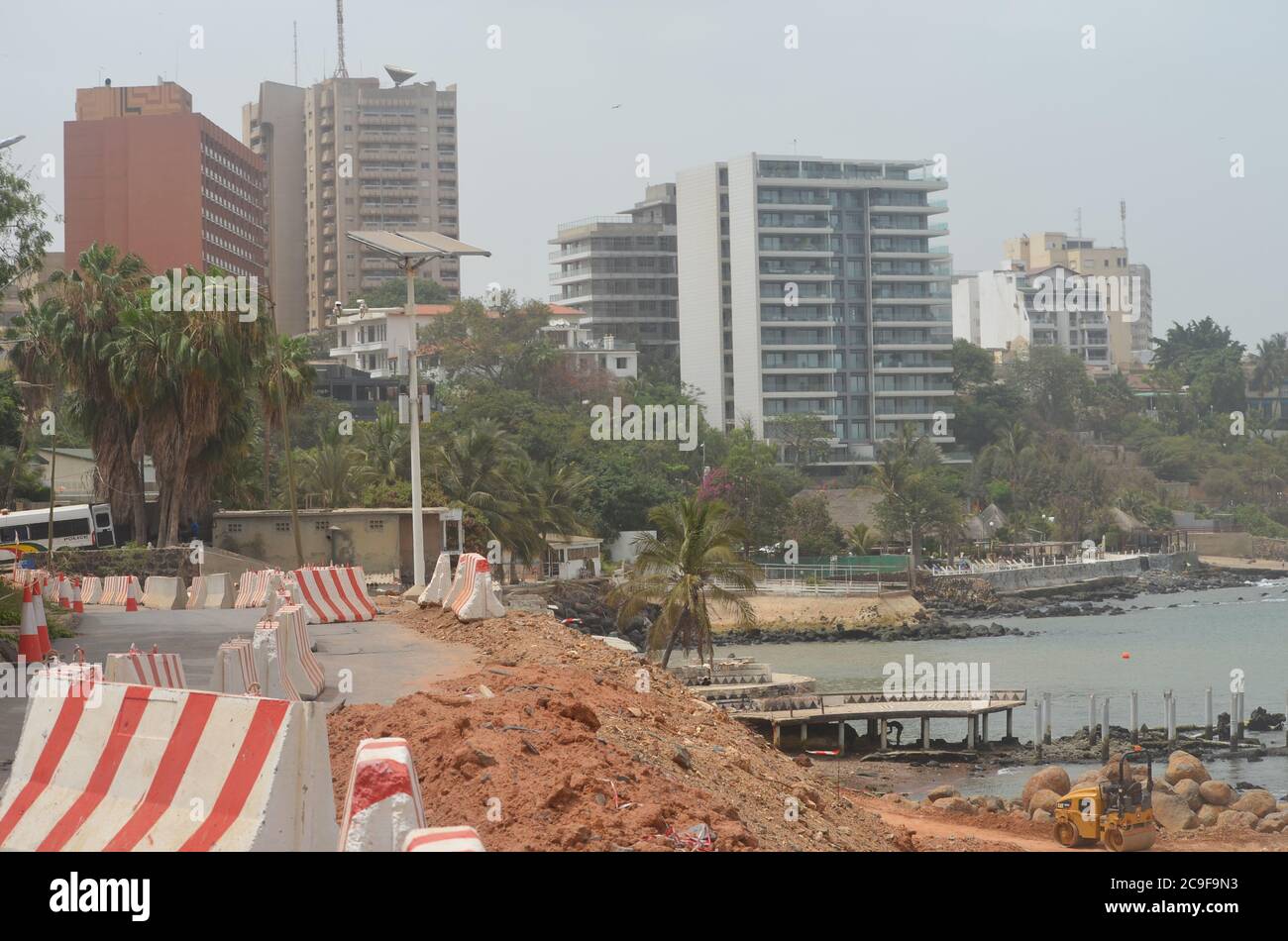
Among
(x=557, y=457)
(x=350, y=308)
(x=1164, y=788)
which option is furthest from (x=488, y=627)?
(x=350, y=308)

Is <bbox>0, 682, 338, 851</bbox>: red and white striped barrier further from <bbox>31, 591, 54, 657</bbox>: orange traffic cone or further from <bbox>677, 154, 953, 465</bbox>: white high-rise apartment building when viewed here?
<bbox>677, 154, 953, 465</bbox>: white high-rise apartment building

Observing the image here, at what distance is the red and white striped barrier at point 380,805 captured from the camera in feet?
17.7

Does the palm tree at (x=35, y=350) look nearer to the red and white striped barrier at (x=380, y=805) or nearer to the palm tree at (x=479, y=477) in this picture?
the palm tree at (x=479, y=477)

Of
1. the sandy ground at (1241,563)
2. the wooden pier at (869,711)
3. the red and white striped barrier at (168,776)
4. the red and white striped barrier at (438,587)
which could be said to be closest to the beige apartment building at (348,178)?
the sandy ground at (1241,563)

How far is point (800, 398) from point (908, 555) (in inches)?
1145

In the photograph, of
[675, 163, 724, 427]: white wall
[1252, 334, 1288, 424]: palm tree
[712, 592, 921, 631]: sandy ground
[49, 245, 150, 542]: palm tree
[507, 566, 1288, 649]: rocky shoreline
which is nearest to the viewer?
[49, 245, 150, 542]: palm tree

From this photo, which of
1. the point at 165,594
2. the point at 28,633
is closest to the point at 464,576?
the point at 28,633

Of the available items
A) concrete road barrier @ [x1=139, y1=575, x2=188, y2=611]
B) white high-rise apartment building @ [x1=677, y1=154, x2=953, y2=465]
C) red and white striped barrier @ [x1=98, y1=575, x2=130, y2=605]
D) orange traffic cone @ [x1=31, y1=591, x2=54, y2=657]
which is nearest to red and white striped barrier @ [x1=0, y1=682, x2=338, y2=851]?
orange traffic cone @ [x1=31, y1=591, x2=54, y2=657]

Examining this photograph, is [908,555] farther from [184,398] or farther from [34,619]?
[34,619]

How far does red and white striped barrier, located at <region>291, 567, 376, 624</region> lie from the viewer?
2239cm

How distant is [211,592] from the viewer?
87.7 feet

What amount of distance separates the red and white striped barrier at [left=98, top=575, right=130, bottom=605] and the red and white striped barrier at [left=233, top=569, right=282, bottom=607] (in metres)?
3.02
